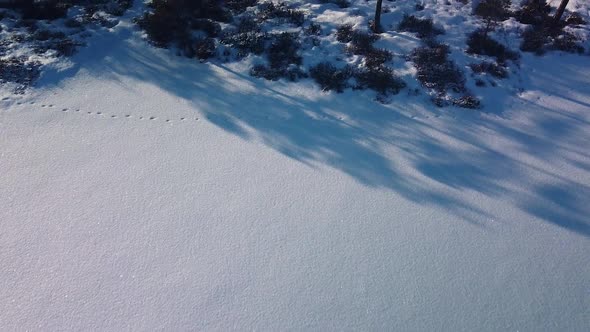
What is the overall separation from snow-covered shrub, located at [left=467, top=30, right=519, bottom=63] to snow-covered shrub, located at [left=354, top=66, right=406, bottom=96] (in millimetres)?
1885

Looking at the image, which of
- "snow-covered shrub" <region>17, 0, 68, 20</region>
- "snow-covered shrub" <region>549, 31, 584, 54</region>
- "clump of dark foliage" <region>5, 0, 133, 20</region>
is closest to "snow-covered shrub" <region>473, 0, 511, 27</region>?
"snow-covered shrub" <region>549, 31, 584, 54</region>

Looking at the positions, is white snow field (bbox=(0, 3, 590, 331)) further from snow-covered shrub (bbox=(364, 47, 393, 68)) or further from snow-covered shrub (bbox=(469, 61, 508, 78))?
snow-covered shrub (bbox=(364, 47, 393, 68))

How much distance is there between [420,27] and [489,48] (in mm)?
1502

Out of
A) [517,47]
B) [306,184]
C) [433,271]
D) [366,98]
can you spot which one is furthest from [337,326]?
[517,47]

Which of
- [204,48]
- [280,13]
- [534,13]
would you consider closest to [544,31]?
[534,13]

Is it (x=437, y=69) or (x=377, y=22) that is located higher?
(x=377, y=22)

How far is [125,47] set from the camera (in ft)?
26.7

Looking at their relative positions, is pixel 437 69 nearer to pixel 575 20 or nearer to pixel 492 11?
pixel 492 11

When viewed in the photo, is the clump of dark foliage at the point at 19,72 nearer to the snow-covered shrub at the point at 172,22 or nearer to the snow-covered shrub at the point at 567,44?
the snow-covered shrub at the point at 172,22

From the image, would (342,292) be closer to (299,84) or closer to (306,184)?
(306,184)

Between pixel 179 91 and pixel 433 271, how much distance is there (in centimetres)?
533

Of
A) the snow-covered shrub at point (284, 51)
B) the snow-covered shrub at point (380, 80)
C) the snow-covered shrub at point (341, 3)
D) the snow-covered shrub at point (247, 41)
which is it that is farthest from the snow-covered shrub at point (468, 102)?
the snow-covered shrub at point (247, 41)

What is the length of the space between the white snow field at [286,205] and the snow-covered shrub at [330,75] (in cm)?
28

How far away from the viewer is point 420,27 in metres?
8.35
